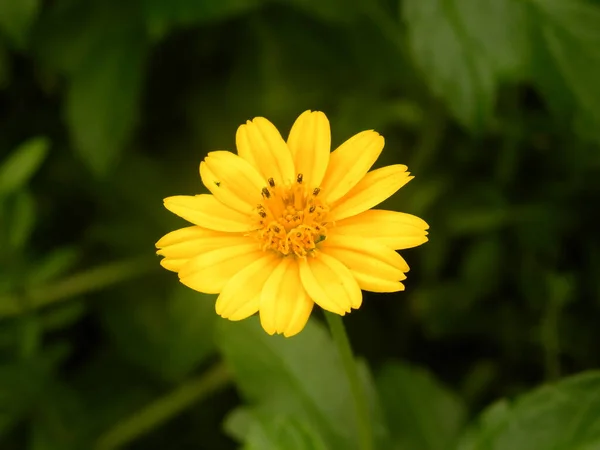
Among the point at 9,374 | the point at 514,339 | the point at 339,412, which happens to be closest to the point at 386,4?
the point at 514,339

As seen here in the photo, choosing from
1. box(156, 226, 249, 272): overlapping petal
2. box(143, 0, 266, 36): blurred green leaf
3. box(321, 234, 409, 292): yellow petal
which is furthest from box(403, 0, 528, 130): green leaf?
box(156, 226, 249, 272): overlapping petal

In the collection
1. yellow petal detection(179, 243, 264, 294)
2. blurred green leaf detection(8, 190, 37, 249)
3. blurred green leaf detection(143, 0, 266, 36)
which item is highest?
blurred green leaf detection(143, 0, 266, 36)

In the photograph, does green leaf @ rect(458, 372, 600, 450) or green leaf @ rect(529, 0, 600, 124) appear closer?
green leaf @ rect(458, 372, 600, 450)

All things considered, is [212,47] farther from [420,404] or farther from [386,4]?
[420,404]

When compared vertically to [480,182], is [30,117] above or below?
above

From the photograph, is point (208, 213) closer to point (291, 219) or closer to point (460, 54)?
point (291, 219)

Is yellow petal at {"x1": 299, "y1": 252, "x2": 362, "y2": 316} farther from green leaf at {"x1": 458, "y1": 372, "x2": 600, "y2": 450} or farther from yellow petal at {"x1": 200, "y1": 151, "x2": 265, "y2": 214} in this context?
green leaf at {"x1": 458, "y1": 372, "x2": 600, "y2": 450}
